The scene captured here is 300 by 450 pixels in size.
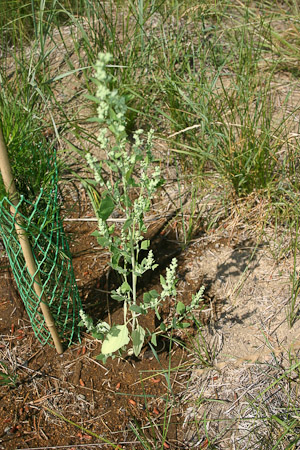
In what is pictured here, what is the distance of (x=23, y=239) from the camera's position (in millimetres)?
1541

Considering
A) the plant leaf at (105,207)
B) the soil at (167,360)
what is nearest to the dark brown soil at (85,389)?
the soil at (167,360)

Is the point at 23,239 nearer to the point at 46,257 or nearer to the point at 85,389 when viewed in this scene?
the point at 46,257

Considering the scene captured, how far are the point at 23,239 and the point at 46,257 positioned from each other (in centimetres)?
22

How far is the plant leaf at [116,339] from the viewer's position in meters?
1.70

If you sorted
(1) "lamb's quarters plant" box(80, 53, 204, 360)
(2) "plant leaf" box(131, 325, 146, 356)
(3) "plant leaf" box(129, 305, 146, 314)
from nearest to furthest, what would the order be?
(1) "lamb's quarters plant" box(80, 53, 204, 360) → (3) "plant leaf" box(129, 305, 146, 314) → (2) "plant leaf" box(131, 325, 146, 356)

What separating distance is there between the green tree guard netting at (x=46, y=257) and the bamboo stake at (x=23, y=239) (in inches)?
0.8

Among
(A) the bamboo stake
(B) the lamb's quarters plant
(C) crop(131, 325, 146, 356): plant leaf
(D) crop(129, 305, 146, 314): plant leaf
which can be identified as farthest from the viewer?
(C) crop(131, 325, 146, 356): plant leaf

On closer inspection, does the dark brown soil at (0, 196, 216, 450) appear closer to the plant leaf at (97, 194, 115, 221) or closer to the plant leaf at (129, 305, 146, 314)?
the plant leaf at (129, 305, 146, 314)

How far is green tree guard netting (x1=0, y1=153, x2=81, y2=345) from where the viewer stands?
162 cm

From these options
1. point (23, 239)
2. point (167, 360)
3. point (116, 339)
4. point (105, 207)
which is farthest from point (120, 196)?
point (167, 360)

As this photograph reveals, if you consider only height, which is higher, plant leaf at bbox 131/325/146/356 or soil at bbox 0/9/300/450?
plant leaf at bbox 131/325/146/356

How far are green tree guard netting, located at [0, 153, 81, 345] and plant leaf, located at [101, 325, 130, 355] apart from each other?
0.19 metres

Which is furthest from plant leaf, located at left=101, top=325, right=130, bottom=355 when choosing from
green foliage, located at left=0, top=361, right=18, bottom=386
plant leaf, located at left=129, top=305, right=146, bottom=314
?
green foliage, located at left=0, top=361, right=18, bottom=386

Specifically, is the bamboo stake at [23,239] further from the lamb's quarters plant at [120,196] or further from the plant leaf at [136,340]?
the plant leaf at [136,340]
